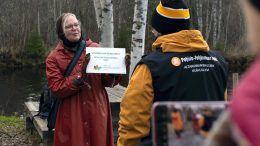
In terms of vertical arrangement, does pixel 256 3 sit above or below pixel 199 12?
above

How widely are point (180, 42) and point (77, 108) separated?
70.4 inches

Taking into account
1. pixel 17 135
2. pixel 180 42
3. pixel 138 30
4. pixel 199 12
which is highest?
pixel 180 42

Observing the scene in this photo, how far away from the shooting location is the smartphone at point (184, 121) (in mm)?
1903

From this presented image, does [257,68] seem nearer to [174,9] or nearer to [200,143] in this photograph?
[200,143]

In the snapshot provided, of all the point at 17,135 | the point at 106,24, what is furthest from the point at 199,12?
the point at 17,135

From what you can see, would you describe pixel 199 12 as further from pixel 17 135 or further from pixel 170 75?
pixel 170 75

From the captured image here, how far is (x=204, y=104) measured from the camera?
194 centimetres

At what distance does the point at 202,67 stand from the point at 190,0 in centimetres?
3408

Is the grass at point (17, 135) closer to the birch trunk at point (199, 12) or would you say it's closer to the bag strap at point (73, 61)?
the bag strap at point (73, 61)

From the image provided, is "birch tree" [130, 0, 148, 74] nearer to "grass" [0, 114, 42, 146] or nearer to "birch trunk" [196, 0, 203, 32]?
"grass" [0, 114, 42, 146]

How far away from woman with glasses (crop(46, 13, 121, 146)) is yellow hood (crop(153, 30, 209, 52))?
154 centimetres

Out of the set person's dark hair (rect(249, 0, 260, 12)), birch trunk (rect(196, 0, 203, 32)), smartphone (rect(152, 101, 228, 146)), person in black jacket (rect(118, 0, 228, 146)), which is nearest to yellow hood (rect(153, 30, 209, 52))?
person in black jacket (rect(118, 0, 228, 146))

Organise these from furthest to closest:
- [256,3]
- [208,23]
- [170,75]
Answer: [208,23], [170,75], [256,3]

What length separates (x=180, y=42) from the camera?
3.52 m
